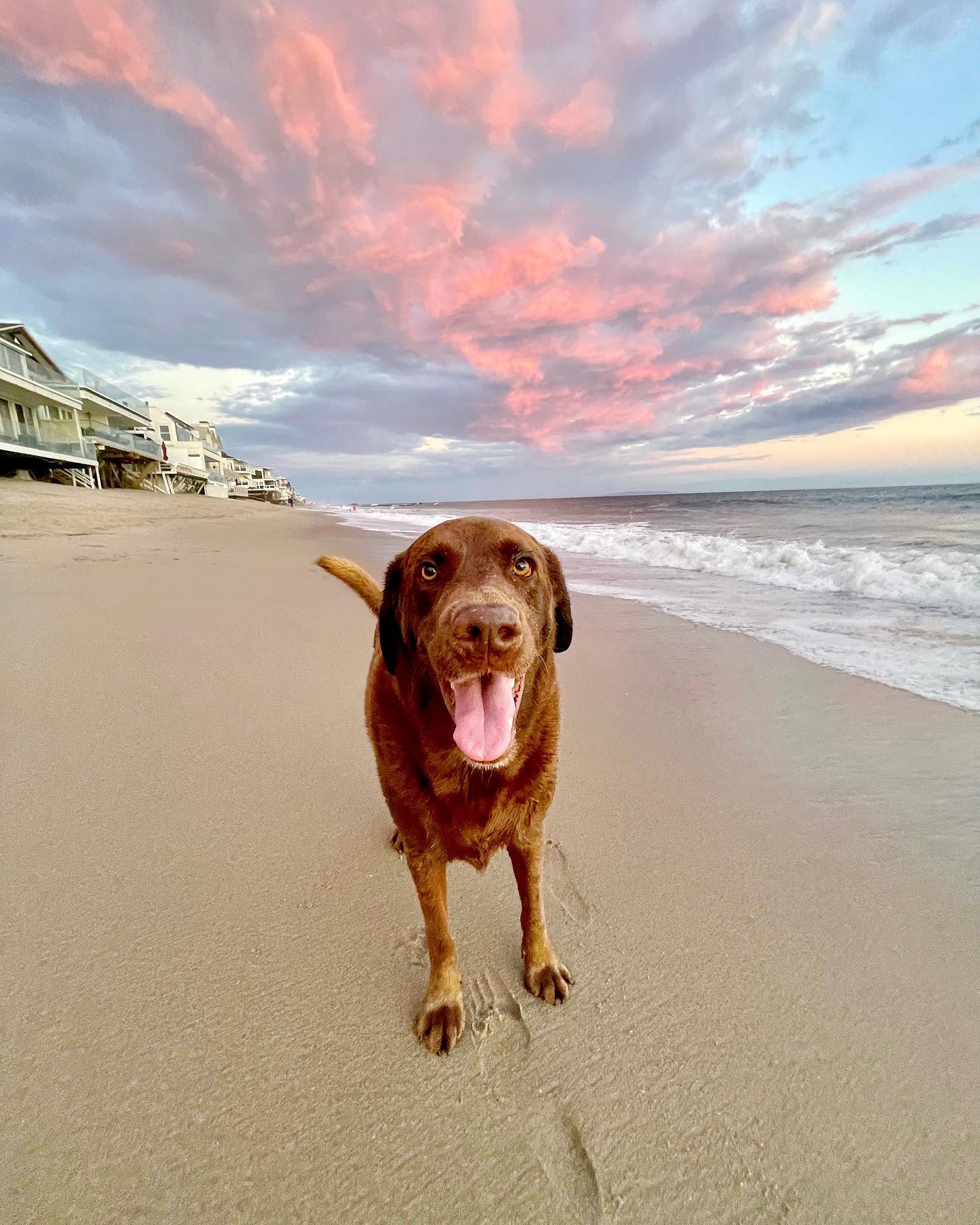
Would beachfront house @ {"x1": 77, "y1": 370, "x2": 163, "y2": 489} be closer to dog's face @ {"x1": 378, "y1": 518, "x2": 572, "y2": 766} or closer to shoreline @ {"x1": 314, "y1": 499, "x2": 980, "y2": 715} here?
shoreline @ {"x1": 314, "y1": 499, "x2": 980, "y2": 715}

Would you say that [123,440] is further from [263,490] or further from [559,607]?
[559,607]

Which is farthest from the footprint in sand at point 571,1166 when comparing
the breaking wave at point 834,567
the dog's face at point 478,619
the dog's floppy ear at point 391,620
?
the breaking wave at point 834,567

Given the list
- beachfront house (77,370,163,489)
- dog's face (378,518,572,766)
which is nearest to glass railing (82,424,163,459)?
beachfront house (77,370,163,489)

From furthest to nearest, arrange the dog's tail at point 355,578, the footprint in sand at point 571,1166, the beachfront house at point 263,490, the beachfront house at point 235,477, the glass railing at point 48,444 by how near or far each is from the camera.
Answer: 1. the beachfront house at point 263,490
2. the beachfront house at point 235,477
3. the glass railing at point 48,444
4. the dog's tail at point 355,578
5. the footprint in sand at point 571,1166

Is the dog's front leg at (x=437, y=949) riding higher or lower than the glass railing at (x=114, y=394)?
lower

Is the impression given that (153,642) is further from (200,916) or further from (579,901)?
(579,901)

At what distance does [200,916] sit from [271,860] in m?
0.35

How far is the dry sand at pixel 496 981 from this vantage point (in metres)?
1.25

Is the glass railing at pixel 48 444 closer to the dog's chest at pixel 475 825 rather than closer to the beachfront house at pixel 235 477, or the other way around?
the dog's chest at pixel 475 825

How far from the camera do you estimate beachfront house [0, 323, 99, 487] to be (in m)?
24.5

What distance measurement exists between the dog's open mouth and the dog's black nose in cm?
14

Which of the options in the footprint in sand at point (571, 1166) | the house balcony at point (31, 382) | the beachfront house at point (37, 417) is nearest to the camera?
the footprint in sand at point (571, 1166)

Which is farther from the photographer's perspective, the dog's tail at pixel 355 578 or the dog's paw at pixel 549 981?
the dog's tail at pixel 355 578

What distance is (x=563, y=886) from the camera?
7.22ft
